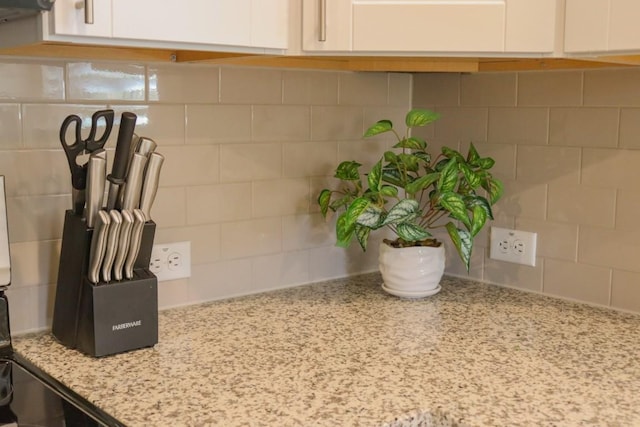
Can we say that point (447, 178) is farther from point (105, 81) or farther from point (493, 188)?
point (105, 81)

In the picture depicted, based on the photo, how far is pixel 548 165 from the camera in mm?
1773

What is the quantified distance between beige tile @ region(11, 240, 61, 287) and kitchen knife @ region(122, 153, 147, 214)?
0.76ft

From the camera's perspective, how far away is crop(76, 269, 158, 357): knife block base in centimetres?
132

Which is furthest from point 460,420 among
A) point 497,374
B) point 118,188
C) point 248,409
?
point 118,188

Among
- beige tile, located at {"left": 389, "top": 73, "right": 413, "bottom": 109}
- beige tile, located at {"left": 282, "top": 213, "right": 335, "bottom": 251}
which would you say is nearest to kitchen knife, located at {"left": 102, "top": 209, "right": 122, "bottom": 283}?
beige tile, located at {"left": 282, "top": 213, "right": 335, "bottom": 251}

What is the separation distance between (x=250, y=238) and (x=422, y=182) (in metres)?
0.41

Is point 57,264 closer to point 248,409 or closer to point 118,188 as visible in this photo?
point 118,188

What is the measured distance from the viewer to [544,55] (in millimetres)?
1419

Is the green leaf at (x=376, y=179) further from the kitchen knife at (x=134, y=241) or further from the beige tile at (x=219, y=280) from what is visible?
the kitchen knife at (x=134, y=241)

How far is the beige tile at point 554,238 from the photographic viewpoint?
175 centimetres

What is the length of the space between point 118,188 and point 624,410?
34.9 inches

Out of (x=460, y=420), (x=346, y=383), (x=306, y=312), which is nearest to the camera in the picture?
(x=460, y=420)

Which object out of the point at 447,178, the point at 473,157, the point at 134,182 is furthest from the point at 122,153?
the point at 473,157

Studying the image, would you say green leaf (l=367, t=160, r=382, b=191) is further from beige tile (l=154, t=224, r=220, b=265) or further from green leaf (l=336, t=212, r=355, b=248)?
beige tile (l=154, t=224, r=220, b=265)
